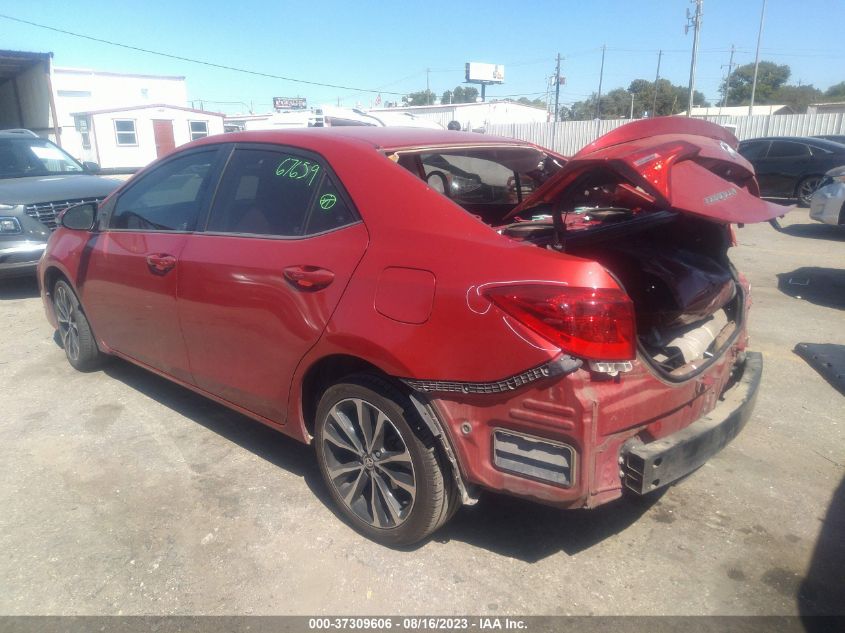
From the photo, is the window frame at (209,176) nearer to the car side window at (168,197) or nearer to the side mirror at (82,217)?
the car side window at (168,197)

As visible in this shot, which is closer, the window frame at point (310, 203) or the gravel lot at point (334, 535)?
the gravel lot at point (334, 535)

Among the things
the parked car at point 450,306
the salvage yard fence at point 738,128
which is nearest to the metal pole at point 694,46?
the salvage yard fence at point 738,128

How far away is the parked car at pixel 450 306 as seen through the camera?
219 centimetres

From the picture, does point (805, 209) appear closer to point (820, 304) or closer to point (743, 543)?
point (820, 304)

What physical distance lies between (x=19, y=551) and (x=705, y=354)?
3.14m

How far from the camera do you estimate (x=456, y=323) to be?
2.27 m

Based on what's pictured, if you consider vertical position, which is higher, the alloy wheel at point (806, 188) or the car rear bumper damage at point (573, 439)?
the car rear bumper damage at point (573, 439)

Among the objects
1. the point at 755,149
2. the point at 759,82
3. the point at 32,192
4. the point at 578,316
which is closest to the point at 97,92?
the point at 32,192

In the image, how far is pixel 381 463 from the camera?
271 cm

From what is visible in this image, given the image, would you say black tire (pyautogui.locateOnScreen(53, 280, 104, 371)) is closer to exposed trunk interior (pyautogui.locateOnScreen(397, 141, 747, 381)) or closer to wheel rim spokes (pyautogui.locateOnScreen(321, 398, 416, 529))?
wheel rim spokes (pyautogui.locateOnScreen(321, 398, 416, 529))

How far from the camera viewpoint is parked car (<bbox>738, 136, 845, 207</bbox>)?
1369 centimetres

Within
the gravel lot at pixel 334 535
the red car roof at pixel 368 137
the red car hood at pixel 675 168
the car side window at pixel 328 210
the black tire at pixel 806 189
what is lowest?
the gravel lot at pixel 334 535

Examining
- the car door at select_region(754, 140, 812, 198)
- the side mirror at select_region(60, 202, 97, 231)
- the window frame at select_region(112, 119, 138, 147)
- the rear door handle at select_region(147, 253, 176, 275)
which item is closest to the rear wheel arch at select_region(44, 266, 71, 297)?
the side mirror at select_region(60, 202, 97, 231)

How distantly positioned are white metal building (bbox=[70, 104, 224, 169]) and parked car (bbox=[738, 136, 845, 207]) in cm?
2496
